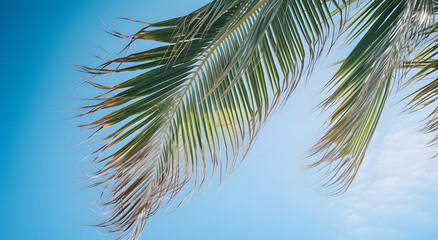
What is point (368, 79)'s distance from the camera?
1.87m

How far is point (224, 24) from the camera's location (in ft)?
6.46

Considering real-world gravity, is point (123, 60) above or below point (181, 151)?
above

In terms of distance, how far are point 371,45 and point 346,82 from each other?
19 centimetres

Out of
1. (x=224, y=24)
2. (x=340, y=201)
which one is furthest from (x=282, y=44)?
(x=340, y=201)

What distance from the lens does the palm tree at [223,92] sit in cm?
185

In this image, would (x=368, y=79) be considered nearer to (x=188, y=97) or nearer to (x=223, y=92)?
(x=223, y=92)

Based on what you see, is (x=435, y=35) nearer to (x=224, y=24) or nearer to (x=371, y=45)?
(x=371, y=45)

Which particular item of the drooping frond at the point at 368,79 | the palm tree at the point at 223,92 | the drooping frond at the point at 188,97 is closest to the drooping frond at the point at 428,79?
the palm tree at the point at 223,92

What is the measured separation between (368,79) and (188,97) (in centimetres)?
78

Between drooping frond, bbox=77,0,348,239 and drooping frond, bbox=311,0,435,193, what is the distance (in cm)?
18

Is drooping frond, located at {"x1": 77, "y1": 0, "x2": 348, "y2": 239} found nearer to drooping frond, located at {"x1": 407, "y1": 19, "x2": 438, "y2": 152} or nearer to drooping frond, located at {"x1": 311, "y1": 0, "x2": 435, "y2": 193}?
drooping frond, located at {"x1": 311, "y1": 0, "x2": 435, "y2": 193}

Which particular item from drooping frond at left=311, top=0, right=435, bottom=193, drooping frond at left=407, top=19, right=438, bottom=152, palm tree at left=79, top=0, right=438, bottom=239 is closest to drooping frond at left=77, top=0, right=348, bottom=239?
palm tree at left=79, top=0, right=438, bottom=239

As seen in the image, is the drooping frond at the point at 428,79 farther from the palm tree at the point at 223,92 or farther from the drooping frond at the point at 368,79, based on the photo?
the drooping frond at the point at 368,79

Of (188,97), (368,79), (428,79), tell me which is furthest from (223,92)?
(428,79)
